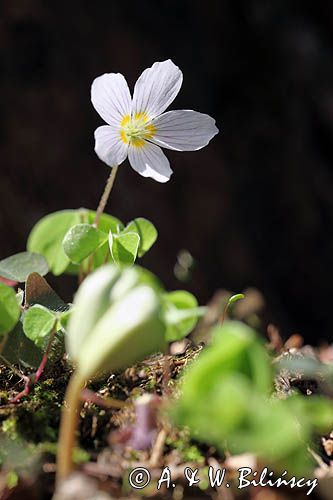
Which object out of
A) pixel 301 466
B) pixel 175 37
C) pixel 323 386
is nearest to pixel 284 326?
pixel 175 37

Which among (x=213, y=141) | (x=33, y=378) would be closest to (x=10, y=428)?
(x=33, y=378)

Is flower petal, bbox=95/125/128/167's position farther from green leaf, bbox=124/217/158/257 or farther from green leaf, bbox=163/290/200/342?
green leaf, bbox=163/290/200/342

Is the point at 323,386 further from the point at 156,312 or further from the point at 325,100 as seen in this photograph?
the point at 325,100

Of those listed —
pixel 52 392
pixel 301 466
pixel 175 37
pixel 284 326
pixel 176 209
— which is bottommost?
pixel 284 326

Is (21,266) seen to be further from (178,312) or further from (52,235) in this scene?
(178,312)

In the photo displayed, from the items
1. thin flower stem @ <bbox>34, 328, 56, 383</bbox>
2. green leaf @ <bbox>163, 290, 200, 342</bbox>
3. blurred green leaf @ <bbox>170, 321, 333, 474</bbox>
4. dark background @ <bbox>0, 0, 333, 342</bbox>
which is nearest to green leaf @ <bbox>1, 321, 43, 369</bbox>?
thin flower stem @ <bbox>34, 328, 56, 383</bbox>
